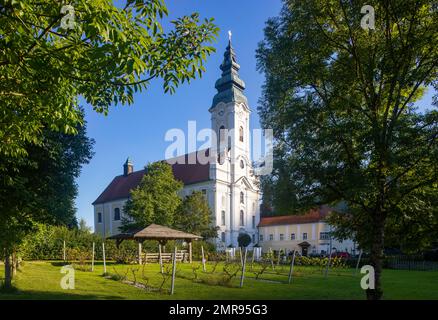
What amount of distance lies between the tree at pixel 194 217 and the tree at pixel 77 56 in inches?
1591

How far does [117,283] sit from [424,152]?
13291 millimetres

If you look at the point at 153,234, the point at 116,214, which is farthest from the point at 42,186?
the point at 116,214

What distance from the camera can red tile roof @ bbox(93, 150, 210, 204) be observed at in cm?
6519

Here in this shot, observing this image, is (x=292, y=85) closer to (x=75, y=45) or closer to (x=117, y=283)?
(x=75, y=45)

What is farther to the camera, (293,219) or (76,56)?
(293,219)

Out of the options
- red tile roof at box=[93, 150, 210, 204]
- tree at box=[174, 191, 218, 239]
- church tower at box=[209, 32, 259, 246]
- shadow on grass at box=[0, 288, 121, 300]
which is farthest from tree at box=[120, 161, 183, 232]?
shadow on grass at box=[0, 288, 121, 300]

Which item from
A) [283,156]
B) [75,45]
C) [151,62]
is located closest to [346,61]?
[283,156]

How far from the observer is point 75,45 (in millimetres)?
5527

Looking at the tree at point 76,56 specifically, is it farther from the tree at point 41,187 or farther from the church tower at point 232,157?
the church tower at point 232,157

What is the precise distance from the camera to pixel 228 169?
65.1 m

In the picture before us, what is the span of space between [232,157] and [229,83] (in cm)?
1248

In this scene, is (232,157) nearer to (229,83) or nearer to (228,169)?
(228,169)

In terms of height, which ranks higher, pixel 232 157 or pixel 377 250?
pixel 232 157

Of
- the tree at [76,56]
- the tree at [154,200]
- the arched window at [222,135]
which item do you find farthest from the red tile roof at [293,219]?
the tree at [76,56]
